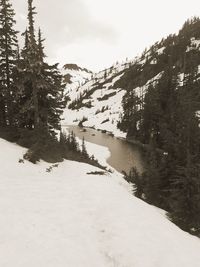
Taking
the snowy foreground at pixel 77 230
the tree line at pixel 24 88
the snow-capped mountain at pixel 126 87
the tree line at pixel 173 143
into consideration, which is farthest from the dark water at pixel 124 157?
the snow-capped mountain at pixel 126 87

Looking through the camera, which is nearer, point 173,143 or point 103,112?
point 173,143

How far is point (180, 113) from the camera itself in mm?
45344

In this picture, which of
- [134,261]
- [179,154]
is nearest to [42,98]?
[179,154]

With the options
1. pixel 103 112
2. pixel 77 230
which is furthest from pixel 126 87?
pixel 77 230

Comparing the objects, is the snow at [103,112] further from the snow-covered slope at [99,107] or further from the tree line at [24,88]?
the tree line at [24,88]

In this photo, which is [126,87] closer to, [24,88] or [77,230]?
[24,88]

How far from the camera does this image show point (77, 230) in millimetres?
10133

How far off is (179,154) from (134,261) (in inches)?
823

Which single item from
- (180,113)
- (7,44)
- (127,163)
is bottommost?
(127,163)

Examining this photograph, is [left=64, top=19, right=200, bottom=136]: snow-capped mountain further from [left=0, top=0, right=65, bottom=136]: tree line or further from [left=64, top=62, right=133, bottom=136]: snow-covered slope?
[left=0, top=0, right=65, bottom=136]: tree line

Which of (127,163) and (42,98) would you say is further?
(127,163)

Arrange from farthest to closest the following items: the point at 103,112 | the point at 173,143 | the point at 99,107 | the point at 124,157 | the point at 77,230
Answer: the point at 99,107 < the point at 103,112 < the point at 124,157 < the point at 173,143 < the point at 77,230

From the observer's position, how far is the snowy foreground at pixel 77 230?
8.41m

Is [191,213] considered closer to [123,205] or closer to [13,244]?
[123,205]
